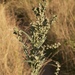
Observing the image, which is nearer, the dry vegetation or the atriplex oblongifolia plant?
the atriplex oblongifolia plant

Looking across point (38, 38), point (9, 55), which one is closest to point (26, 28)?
point (9, 55)

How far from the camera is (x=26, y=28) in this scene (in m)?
3.79

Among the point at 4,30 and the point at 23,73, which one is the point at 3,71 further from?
the point at 4,30

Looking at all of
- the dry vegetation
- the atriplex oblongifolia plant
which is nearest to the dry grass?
the dry vegetation

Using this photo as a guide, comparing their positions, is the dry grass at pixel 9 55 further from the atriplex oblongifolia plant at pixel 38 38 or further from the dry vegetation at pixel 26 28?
the atriplex oblongifolia plant at pixel 38 38

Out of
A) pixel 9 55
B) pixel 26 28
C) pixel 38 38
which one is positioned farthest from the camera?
pixel 26 28

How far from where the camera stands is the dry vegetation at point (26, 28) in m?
2.79

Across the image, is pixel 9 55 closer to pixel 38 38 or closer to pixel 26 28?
pixel 26 28

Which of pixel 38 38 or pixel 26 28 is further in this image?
pixel 26 28

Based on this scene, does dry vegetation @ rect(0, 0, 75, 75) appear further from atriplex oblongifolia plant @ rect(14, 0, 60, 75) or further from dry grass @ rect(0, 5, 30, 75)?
atriplex oblongifolia plant @ rect(14, 0, 60, 75)

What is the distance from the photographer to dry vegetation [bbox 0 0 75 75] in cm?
279

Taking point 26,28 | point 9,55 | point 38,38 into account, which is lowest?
point 9,55

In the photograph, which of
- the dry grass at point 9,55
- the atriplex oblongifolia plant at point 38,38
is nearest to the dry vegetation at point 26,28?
the dry grass at point 9,55

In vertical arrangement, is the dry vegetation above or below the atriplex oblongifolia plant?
below
